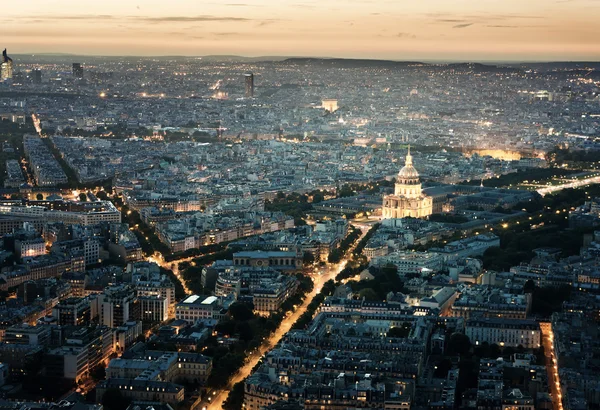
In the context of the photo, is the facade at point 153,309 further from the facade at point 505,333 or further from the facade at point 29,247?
the facade at point 29,247

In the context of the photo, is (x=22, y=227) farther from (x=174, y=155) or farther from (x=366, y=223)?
(x=174, y=155)

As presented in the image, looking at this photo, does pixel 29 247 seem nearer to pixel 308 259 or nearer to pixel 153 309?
pixel 308 259

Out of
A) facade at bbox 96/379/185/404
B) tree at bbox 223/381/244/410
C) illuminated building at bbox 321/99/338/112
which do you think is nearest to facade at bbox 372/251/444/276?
tree at bbox 223/381/244/410

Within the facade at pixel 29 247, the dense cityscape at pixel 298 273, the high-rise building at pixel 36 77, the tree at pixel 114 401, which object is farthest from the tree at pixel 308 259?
the high-rise building at pixel 36 77

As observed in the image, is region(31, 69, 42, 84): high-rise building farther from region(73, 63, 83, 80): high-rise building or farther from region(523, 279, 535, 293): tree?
region(523, 279, 535, 293): tree

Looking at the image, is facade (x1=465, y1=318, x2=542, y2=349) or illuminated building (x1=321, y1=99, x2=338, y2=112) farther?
illuminated building (x1=321, y1=99, x2=338, y2=112)
